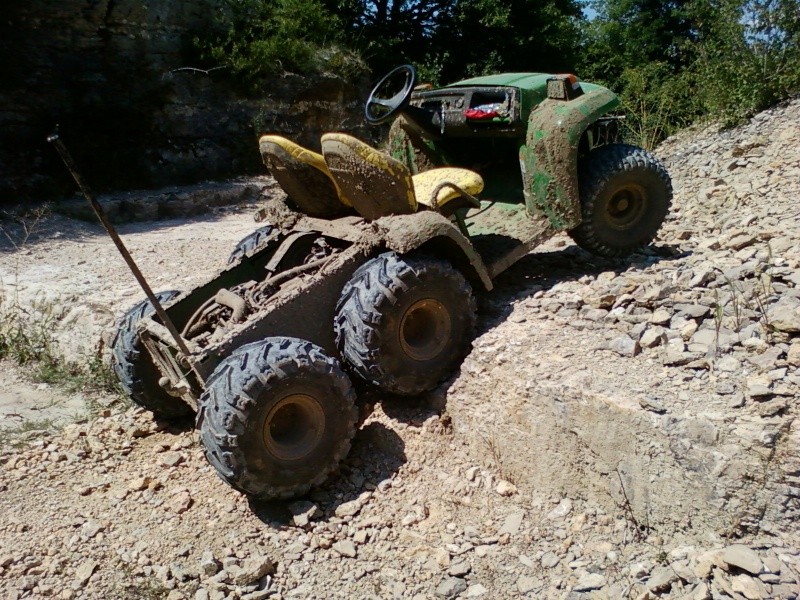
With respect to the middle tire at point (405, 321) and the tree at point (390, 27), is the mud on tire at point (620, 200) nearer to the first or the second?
the middle tire at point (405, 321)

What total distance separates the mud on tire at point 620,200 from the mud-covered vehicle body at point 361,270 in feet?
0.04

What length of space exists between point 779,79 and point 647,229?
4.95 m

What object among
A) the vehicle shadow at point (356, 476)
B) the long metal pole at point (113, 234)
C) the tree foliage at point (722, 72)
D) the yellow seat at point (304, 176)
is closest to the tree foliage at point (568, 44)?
the tree foliage at point (722, 72)

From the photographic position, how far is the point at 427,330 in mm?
4016

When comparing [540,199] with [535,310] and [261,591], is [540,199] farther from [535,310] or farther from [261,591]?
[261,591]

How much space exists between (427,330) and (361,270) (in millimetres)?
522

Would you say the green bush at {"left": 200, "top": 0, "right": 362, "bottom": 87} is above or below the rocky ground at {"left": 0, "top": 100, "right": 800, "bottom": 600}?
above

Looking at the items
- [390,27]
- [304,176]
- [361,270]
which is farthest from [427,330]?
[390,27]

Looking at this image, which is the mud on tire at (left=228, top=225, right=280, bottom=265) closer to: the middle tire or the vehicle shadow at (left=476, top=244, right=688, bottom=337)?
the middle tire

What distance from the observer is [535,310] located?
4258 mm

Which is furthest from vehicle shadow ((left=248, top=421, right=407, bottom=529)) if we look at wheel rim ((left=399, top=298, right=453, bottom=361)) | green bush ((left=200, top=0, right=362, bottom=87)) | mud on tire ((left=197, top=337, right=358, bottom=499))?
green bush ((left=200, top=0, right=362, bottom=87))

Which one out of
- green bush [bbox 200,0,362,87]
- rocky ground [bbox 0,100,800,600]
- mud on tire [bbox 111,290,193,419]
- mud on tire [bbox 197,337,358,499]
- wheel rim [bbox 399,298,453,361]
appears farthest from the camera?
green bush [bbox 200,0,362,87]

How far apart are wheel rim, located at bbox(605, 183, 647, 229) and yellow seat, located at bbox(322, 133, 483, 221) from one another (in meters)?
1.01

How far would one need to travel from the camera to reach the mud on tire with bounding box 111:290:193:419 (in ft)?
13.2
